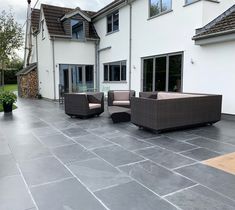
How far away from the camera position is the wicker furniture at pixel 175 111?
5.60m

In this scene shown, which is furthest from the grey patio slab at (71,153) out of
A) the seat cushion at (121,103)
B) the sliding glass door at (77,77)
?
the sliding glass door at (77,77)

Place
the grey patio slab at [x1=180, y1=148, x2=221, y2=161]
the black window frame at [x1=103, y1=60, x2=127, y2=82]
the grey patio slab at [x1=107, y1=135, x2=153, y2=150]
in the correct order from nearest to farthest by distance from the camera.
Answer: the grey patio slab at [x1=180, y1=148, x2=221, y2=161] → the grey patio slab at [x1=107, y1=135, x2=153, y2=150] → the black window frame at [x1=103, y1=60, x2=127, y2=82]

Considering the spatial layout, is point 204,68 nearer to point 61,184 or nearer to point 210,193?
point 210,193

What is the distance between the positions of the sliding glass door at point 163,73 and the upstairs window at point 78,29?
5.64 meters

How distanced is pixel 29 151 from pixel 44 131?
5.84 ft

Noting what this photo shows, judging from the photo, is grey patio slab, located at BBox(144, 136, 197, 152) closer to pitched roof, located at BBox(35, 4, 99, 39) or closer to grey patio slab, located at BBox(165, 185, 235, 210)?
grey patio slab, located at BBox(165, 185, 235, 210)

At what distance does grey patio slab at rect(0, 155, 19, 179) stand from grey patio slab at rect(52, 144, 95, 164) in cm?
76

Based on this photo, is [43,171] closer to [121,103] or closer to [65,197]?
[65,197]

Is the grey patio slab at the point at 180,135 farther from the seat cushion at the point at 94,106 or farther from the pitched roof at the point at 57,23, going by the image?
the pitched roof at the point at 57,23

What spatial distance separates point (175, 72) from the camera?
9.44 m

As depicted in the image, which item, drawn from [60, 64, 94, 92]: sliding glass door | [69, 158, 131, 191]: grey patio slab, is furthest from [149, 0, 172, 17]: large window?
[69, 158, 131, 191]: grey patio slab

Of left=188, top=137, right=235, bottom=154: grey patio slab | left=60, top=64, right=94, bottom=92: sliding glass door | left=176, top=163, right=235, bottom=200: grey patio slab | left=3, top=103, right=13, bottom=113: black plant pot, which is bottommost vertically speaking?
left=176, top=163, right=235, bottom=200: grey patio slab

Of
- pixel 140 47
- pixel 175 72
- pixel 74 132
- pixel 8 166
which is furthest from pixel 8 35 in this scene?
pixel 8 166

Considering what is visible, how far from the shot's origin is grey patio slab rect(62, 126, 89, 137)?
234 inches
